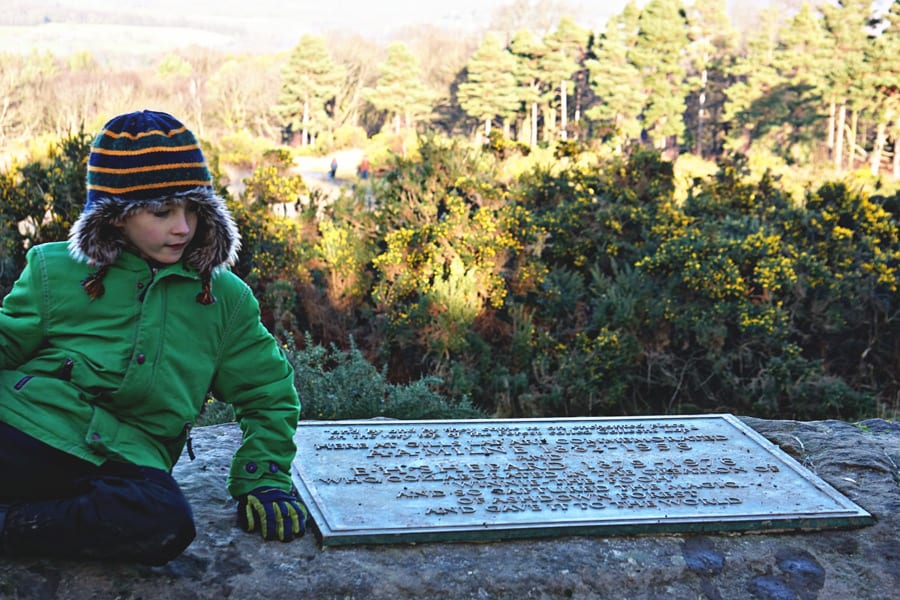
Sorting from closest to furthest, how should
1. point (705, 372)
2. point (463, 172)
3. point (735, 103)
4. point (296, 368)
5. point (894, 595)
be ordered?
point (894, 595) → point (296, 368) → point (705, 372) → point (463, 172) → point (735, 103)

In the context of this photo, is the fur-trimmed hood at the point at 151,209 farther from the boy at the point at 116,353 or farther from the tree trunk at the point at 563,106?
the tree trunk at the point at 563,106

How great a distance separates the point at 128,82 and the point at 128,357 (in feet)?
140

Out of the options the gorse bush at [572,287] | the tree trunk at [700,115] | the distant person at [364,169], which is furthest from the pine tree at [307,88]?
the gorse bush at [572,287]

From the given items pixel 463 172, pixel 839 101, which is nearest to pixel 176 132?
pixel 463 172

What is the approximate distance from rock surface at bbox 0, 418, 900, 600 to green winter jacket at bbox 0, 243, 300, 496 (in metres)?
0.32

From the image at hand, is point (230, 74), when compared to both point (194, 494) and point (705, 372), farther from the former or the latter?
point (194, 494)

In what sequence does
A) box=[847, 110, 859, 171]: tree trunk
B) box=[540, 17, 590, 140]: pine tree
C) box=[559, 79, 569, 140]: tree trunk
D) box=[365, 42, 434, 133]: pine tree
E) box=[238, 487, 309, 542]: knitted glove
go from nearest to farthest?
box=[238, 487, 309, 542]: knitted glove < box=[847, 110, 859, 171]: tree trunk < box=[559, 79, 569, 140]: tree trunk < box=[540, 17, 590, 140]: pine tree < box=[365, 42, 434, 133]: pine tree

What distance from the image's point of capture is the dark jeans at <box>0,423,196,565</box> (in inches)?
96.9

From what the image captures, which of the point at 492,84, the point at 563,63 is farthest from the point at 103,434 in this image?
the point at 563,63

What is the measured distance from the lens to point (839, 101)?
35906 millimetres

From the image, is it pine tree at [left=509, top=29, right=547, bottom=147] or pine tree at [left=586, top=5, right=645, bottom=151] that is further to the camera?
pine tree at [left=509, top=29, right=547, bottom=147]

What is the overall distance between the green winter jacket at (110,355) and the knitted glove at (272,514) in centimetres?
28

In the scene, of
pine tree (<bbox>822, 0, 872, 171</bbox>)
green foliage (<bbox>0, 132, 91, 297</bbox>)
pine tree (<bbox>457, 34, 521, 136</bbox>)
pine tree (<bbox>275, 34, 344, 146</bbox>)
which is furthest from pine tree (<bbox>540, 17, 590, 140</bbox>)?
green foliage (<bbox>0, 132, 91, 297</bbox>)

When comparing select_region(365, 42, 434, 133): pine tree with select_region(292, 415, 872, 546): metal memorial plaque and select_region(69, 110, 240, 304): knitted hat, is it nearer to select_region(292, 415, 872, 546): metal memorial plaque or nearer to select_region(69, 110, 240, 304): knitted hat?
select_region(292, 415, 872, 546): metal memorial plaque
